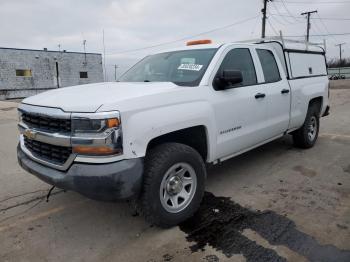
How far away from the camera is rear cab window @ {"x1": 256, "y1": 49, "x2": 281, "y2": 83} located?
4898 millimetres

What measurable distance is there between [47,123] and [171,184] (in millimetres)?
1356

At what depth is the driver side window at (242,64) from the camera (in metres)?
4.23

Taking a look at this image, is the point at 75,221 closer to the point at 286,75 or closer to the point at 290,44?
the point at 286,75

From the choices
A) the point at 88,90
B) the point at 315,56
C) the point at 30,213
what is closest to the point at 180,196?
the point at 88,90

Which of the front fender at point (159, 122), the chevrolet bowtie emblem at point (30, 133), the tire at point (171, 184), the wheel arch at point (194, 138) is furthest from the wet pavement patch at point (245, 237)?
the chevrolet bowtie emblem at point (30, 133)

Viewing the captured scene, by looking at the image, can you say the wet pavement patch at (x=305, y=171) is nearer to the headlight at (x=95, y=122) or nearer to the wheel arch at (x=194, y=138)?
the wheel arch at (x=194, y=138)

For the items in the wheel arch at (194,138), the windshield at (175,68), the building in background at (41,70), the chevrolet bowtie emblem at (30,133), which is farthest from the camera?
the building in background at (41,70)

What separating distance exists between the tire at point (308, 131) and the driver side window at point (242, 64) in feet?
6.86

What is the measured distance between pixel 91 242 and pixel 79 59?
131ft

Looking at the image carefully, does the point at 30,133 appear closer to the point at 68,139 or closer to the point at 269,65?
the point at 68,139

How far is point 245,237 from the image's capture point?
3.28m

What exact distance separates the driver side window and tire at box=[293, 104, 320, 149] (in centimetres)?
209

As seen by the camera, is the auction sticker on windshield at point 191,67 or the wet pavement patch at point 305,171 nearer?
the auction sticker on windshield at point 191,67

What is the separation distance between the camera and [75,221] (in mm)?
3766
